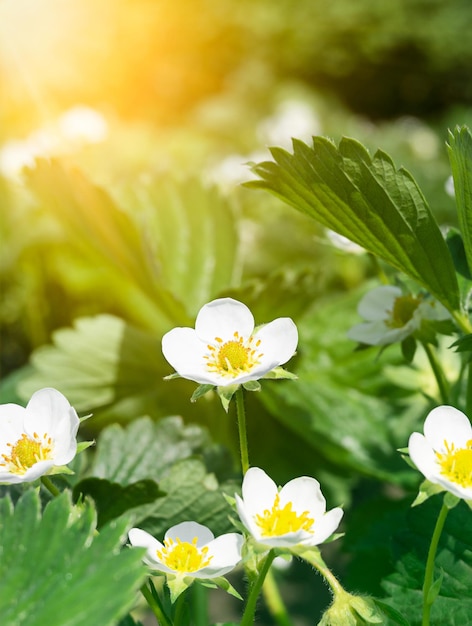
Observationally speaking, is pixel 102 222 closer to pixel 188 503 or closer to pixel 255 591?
pixel 188 503

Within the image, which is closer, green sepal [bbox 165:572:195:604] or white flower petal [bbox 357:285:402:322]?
green sepal [bbox 165:572:195:604]

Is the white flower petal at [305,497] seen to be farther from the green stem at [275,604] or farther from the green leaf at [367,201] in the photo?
the green stem at [275,604]

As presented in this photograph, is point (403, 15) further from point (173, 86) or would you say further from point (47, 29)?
point (47, 29)

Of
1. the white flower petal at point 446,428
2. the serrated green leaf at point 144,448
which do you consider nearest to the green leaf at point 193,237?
the serrated green leaf at point 144,448

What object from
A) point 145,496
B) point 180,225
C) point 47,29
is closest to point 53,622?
point 145,496

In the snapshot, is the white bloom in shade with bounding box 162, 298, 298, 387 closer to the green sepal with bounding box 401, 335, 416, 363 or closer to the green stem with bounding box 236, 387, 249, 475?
the green stem with bounding box 236, 387, 249, 475

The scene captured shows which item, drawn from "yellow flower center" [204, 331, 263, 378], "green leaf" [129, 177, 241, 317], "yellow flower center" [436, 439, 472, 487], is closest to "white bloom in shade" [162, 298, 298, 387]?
"yellow flower center" [204, 331, 263, 378]

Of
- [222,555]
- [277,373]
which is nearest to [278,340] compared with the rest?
[277,373]
